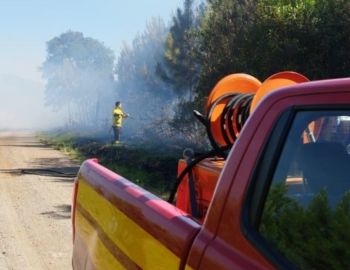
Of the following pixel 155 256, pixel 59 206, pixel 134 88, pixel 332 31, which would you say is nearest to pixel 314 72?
pixel 332 31

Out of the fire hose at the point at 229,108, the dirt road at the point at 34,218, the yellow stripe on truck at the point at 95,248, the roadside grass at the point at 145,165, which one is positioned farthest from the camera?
the roadside grass at the point at 145,165

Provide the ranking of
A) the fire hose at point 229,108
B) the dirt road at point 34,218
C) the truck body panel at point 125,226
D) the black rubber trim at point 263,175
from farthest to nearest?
the dirt road at point 34,218 → the fire hose at point 229,108 → the truck body panel at point 125,226 → the black rubber trim at point 263,175

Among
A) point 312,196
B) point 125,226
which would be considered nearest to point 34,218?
point 125,226

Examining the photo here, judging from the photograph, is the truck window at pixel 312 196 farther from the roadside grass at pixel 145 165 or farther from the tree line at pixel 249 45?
the tree line at pixel 249 45

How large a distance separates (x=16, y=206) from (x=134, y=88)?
1580 inches

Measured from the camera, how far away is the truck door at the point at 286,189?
5.28ft

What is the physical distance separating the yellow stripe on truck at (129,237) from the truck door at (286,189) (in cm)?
19

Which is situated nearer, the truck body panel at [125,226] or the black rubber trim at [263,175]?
the black rubber trim at [263,175]

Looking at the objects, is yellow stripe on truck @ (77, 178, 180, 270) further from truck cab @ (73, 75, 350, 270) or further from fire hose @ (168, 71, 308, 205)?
fire hose @ (168, 71, 308, 205)

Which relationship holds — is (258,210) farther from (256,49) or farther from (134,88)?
(134,88)

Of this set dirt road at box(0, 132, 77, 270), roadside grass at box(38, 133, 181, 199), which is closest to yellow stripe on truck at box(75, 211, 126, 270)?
dirt road at box(0, 132, 77, 270)

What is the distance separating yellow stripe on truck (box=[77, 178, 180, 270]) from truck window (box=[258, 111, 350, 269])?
42 cm

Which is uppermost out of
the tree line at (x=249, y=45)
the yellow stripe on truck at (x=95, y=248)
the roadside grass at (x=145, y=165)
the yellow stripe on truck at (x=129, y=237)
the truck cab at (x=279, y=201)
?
the tree line at (x=249, y=45)

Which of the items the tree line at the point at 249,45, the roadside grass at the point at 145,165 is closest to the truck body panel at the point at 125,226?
the roadside grass at the point at 145,165
